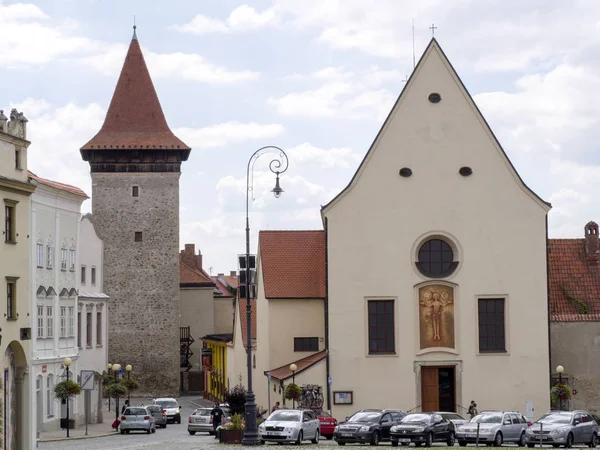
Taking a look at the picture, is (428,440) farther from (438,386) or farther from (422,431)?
(438,386)

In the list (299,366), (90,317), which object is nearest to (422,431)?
(299,366)

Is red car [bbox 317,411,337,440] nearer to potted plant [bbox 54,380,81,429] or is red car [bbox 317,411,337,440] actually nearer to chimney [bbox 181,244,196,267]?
potted plant [bbox 54,380,81,429]

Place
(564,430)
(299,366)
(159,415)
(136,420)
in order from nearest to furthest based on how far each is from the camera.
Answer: (564,430)
(136,420)
(299,366)
(159,415)

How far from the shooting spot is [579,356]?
59.7 metres

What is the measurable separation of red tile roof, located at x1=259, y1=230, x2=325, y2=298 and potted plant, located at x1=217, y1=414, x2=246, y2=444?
67.9 ft

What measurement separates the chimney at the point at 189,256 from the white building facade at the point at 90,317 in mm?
45009

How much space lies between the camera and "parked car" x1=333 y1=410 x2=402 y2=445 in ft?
140

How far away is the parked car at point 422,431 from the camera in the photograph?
41.3 metres

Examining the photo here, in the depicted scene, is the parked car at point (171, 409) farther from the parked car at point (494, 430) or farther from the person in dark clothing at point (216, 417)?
the parked car at point (494, 430)

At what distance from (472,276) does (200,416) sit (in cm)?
1421

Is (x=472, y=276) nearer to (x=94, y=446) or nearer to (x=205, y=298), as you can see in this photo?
(x=94, y=446)

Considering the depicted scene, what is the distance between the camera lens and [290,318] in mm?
63500

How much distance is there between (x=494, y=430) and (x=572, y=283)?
2221 cm

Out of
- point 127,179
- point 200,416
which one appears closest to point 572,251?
point 200,416
